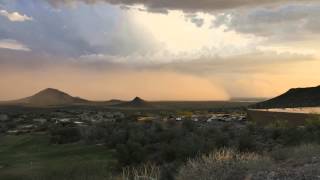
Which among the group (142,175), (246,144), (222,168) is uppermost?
(222,168)

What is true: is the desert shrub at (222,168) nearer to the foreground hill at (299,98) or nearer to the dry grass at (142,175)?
the dry grass at (142,175)

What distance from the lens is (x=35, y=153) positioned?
259 ft

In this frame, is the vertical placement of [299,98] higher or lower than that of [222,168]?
higher

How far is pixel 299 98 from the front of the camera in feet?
306

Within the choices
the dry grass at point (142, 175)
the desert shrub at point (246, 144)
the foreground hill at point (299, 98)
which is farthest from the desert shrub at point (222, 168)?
the foreground hill at point (299, 98)

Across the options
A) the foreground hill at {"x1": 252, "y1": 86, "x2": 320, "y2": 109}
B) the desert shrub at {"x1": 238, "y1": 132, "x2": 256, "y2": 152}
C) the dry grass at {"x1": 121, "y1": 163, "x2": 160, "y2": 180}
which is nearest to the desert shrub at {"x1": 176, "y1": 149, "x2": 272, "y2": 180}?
the dry grass at {"x1": 121, "y1": 163, "x2": 160, "y2": 180}

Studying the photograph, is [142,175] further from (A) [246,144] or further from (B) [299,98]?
(B) [299,98]

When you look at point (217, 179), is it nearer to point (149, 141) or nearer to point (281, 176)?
point (281, 176)

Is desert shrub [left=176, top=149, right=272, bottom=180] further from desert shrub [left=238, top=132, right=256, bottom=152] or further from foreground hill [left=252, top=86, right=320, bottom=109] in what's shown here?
foreground hill [left=252, top=86, right=320, bottom=109]

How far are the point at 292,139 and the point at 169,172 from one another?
3186cm

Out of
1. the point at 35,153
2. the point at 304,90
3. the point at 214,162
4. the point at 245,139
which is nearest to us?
the point at 214,162

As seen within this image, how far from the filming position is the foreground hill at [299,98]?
90250 millimetres

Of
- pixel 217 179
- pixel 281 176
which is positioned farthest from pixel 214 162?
pixel 281 176

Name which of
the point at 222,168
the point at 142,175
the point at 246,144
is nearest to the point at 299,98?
the point at 246,144
